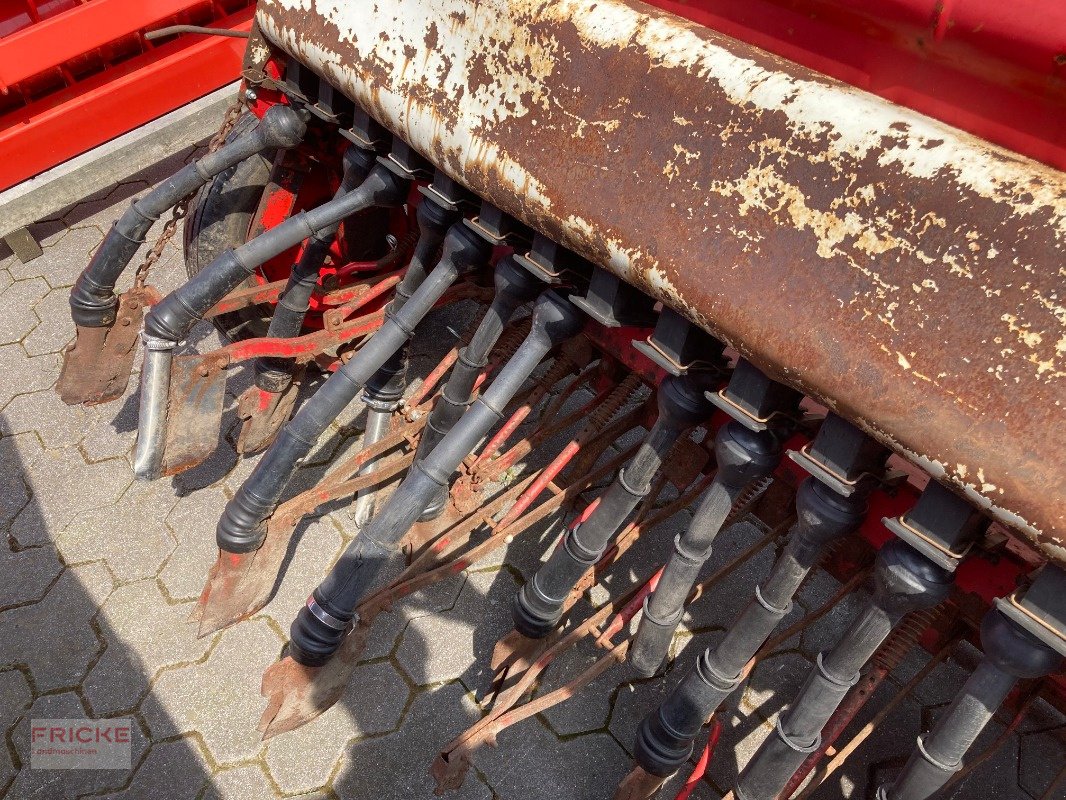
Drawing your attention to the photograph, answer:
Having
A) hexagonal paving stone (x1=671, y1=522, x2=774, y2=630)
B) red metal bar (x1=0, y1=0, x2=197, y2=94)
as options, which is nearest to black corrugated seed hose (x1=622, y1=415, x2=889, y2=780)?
hexagonal paving stone (x1=671, y1=522, x2=774, y2=630)

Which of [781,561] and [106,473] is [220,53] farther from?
[781,561]

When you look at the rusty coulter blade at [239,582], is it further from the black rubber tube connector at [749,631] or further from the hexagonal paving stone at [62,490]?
the black rubber tube connector at [749,631]

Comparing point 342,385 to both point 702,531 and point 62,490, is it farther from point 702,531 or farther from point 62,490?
point 62,490

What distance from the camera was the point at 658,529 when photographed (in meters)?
2.89

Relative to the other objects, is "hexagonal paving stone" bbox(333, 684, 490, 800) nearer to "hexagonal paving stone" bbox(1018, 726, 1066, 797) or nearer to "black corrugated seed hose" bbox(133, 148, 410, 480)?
"black corrugated seed hose" bbox(133, 148, 410, 480)

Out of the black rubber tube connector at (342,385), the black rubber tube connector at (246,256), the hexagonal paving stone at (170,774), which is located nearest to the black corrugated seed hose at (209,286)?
the black rubber tube connector at (246,256)

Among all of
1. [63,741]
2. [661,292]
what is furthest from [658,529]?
[63,741]

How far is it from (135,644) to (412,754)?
945mm

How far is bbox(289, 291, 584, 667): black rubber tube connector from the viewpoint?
1.84m

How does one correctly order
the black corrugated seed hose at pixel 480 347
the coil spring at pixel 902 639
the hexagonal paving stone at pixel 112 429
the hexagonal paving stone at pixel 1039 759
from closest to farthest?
the coil spring at pixel 902 639
the black corrugated seed hose at pixel 480 347
the hexagonal paving stone at pixel 1039 759
the hexagonal paving stone at pixel 112 429

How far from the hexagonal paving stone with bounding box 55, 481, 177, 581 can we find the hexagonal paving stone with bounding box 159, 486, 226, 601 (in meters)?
0.03

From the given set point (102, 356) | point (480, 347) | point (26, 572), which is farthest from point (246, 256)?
point (26, 572)

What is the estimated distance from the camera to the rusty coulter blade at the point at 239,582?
7.30 feet

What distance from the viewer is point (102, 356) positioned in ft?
8.57
